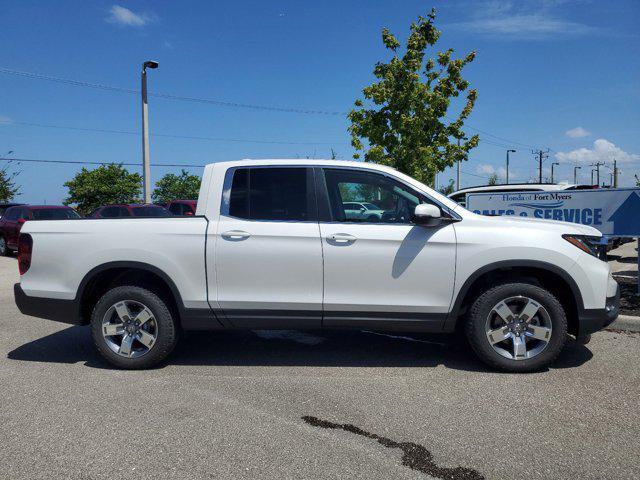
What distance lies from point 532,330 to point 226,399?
2.64 metres

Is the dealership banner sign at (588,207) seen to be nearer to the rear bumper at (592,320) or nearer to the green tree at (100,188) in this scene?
the rear bumper at (592,320)

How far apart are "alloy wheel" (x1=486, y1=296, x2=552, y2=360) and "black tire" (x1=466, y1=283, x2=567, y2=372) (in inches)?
1.1

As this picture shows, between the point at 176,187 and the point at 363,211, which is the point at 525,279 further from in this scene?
the point at 176,187

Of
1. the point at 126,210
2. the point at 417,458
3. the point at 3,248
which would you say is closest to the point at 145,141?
the point at 126,210

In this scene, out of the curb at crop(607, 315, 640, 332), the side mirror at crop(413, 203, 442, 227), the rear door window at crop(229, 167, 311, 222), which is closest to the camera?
the side mirror at crop(413, 203, 442, 227)

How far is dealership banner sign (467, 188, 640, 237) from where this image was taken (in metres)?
7.43

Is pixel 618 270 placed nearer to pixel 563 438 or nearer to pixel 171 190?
pixel 563 438

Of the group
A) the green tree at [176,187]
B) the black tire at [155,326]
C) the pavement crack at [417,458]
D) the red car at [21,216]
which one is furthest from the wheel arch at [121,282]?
the green tree at [176,187]

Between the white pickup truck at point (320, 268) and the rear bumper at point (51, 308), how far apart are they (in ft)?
0.04

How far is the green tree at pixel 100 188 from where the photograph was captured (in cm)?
3391

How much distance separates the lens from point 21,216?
14.9 m

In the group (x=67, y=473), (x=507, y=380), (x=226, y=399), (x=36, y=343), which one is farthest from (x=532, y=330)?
(x=36, y=343)

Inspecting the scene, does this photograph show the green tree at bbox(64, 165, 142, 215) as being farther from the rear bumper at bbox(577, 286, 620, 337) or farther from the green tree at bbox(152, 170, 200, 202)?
the rear bumper at bbox(577, 286, 620, 337)

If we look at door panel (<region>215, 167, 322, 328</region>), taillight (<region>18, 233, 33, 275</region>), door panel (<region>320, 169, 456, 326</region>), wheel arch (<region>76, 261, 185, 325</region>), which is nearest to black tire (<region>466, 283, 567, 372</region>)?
door panel (<region>320, 169, 456, 326</region>)
